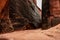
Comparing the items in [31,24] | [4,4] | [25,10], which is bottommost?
[31,24]

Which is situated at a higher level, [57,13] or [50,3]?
[50,3]

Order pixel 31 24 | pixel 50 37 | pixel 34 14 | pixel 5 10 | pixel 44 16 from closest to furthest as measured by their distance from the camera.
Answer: pixel 50 37 < pixel 44 16 < pixel 5 10 < pixel 31 24 < pixel 34 14

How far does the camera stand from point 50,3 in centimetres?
457

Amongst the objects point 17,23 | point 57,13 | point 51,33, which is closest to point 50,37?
point 51,33

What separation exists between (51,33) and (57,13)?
5.92 ft

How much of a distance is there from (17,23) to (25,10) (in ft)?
2.93

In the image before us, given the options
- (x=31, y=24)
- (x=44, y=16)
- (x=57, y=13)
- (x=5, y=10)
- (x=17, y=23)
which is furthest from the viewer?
(x=31, y=24)

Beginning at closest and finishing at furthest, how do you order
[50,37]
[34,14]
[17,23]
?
[50,37], [17,23], [34,14]

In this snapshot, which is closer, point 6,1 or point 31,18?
point 6,1

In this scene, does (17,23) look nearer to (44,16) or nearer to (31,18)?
(31,18)

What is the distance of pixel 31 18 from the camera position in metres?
6.54

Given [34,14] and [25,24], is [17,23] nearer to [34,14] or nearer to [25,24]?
[25,24]

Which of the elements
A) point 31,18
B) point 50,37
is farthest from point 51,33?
point 31,18

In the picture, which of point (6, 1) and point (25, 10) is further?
point (25, 10)
